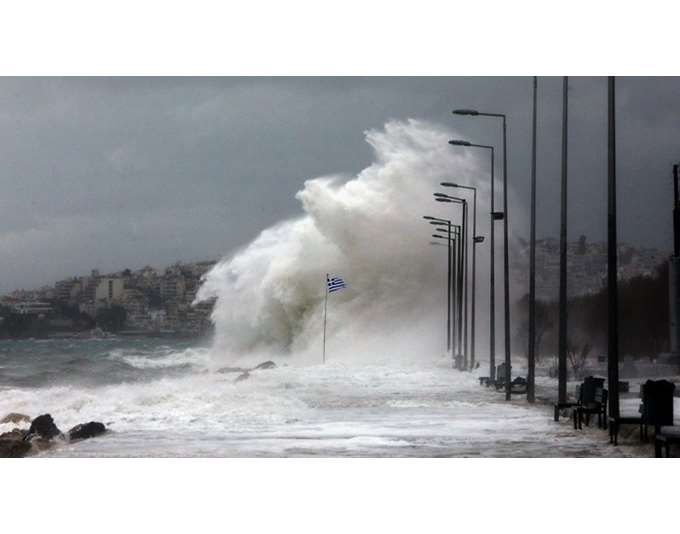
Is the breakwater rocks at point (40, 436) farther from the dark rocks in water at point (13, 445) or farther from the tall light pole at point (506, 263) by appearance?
the tall light pole at point (506, 263)

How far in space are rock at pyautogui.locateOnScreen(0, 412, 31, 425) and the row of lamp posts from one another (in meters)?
6.38

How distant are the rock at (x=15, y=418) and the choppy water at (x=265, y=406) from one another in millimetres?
210

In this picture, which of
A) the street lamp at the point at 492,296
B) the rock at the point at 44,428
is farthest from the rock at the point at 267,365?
the rock at the point at 44,428

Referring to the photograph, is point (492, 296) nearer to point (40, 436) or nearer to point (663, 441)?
point (663, 441)

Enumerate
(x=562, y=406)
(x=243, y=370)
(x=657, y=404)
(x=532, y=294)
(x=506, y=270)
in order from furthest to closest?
(x=506, y=270) < (x=243, y=370) < (x=532, y=294) < (x=562, y=406) < (x=657, y=404)

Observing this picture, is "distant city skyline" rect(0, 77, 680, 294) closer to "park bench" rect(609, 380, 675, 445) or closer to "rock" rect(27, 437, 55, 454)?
"rock" rect(27, 437, 55, 454)

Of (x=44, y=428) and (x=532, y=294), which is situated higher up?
(x=532, y=294)

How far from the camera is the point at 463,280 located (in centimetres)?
2075

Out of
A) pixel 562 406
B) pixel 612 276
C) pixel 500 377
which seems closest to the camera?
pixel 612 276

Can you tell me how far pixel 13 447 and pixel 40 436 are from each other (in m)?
0.39

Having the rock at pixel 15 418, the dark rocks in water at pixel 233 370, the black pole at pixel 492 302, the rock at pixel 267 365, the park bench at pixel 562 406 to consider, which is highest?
the black pole at pixel 492 302

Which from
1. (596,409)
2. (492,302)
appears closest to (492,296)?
(492,302)

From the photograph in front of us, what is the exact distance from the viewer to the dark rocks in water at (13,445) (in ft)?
50.4
